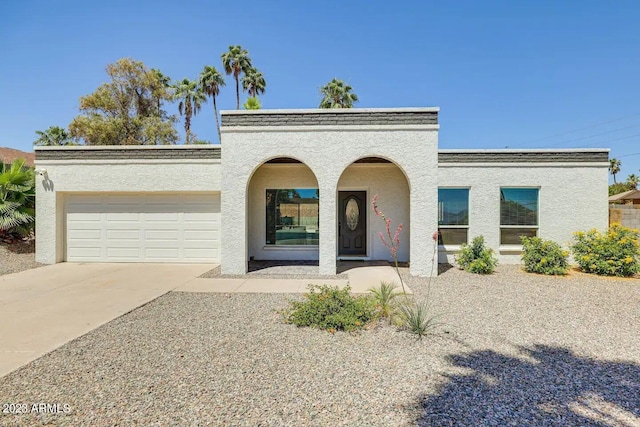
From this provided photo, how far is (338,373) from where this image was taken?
373 cm

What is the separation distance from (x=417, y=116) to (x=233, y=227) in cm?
641

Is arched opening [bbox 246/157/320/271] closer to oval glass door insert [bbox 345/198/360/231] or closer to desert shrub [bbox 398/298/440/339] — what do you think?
oval glass door insert [bbox 345/198/360/231]

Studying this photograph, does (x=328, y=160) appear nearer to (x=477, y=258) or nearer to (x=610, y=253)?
(x=477, y=258)

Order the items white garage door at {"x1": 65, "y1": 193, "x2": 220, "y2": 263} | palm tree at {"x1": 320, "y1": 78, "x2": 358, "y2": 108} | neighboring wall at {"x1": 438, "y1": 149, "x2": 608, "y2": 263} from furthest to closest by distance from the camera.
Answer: palm tree at {"x1": 320, "y1": 78, "x2": 358, "y2": 108}
white garage door at {"x1": 65, "y1": 193, "x2": 220, "y2": 263}
neighboring wall at {"x1": 438, "y1": 149, "x2": 608, "y2": 263}

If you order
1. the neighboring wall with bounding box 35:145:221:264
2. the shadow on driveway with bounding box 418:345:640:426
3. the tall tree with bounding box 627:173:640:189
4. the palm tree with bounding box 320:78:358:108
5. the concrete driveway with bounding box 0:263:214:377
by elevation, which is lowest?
the shadow on driveway with bounding box 418:345:640:426

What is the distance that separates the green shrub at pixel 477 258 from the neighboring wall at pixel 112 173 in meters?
8.86

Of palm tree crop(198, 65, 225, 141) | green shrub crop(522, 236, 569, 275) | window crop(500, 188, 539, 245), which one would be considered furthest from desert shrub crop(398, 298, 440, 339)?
palm tree crop(198, 65, 225, 141)

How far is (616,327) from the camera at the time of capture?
5316 mm

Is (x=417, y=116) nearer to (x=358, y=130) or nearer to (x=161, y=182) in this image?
(x=358, y=130)

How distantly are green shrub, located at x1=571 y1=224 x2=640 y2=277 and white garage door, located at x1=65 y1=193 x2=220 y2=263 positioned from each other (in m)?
12.5

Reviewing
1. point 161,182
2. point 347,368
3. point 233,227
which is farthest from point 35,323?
point 161,182

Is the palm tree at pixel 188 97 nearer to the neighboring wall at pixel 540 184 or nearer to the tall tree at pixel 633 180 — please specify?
the neighboring wall at pixel 540 184

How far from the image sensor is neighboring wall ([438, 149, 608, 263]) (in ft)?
36.3

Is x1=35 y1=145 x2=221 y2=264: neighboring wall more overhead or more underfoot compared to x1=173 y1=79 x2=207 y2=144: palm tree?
more underfoot
